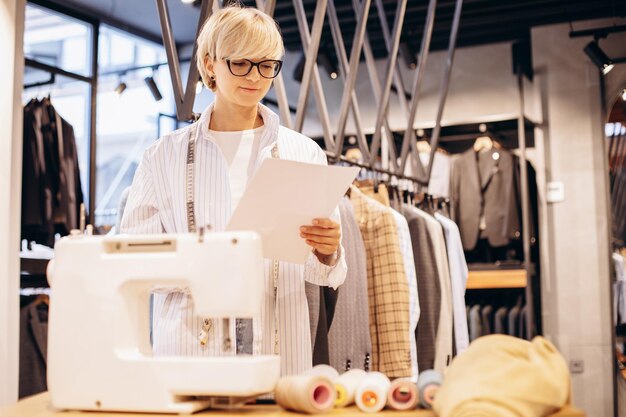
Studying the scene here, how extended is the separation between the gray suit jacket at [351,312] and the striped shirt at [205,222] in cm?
94

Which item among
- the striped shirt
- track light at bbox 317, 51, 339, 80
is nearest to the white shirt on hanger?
track light at bbox 317, 51, 339, 80

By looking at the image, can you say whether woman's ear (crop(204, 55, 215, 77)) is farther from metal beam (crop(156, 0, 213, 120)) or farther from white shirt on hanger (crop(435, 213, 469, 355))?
white shirt on hanger (crop(435, 213, 469, 355))

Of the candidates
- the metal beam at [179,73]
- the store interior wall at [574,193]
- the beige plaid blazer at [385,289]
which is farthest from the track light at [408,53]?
the metal beam at [179,73]

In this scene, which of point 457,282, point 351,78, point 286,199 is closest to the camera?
point 286,199

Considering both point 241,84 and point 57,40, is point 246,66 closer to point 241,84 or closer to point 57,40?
point 241,84

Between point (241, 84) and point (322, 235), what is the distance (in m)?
0.48

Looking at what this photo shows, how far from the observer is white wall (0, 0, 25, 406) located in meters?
3.19

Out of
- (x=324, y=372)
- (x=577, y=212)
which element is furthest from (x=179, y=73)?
(x=577, y=212)

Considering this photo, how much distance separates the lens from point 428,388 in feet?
4.83

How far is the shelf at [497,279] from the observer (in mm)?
5492

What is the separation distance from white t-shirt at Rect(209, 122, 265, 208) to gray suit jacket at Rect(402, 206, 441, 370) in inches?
80.9

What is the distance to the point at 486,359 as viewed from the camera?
4.43ft

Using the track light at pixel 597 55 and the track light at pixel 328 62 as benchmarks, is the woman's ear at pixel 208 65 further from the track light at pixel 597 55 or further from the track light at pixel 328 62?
the track light at pixel 328 62

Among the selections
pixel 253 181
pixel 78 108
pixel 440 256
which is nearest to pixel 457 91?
pixel 440 256
